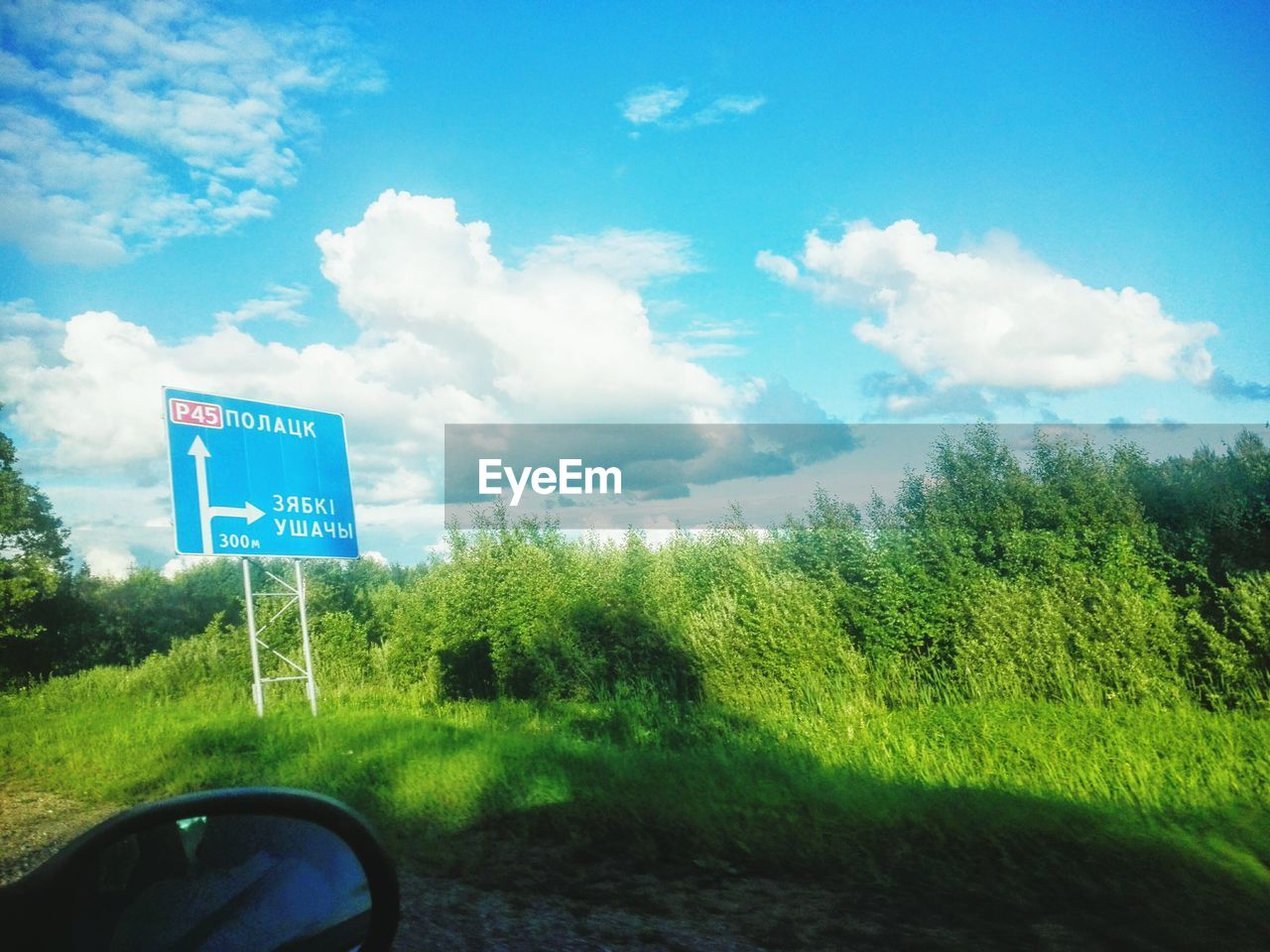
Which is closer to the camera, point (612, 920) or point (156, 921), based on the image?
point (156, 921)

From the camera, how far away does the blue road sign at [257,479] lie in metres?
15.0

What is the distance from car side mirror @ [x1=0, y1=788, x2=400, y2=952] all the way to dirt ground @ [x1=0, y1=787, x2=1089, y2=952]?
3.14 meters

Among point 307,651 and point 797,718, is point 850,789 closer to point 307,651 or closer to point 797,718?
point 797,718

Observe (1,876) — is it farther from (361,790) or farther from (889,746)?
(889,746)

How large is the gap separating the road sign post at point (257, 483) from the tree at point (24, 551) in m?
20.5

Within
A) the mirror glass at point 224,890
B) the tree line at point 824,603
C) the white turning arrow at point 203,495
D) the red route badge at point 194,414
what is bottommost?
the tree line at point 824,603

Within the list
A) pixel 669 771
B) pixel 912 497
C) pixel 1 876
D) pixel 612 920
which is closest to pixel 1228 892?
pixel 612 920

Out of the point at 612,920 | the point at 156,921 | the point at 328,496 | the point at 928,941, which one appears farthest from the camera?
the point at 328,496

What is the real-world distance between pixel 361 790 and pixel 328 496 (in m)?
9.33

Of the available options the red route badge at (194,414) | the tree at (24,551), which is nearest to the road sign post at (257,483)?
the red route badge at (194,414)

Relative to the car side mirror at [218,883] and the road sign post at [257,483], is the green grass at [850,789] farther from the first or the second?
the car side mirror at [218,883]

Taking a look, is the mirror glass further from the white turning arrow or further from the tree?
the tree

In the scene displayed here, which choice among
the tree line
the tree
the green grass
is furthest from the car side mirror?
the tree

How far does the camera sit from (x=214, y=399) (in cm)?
1535
